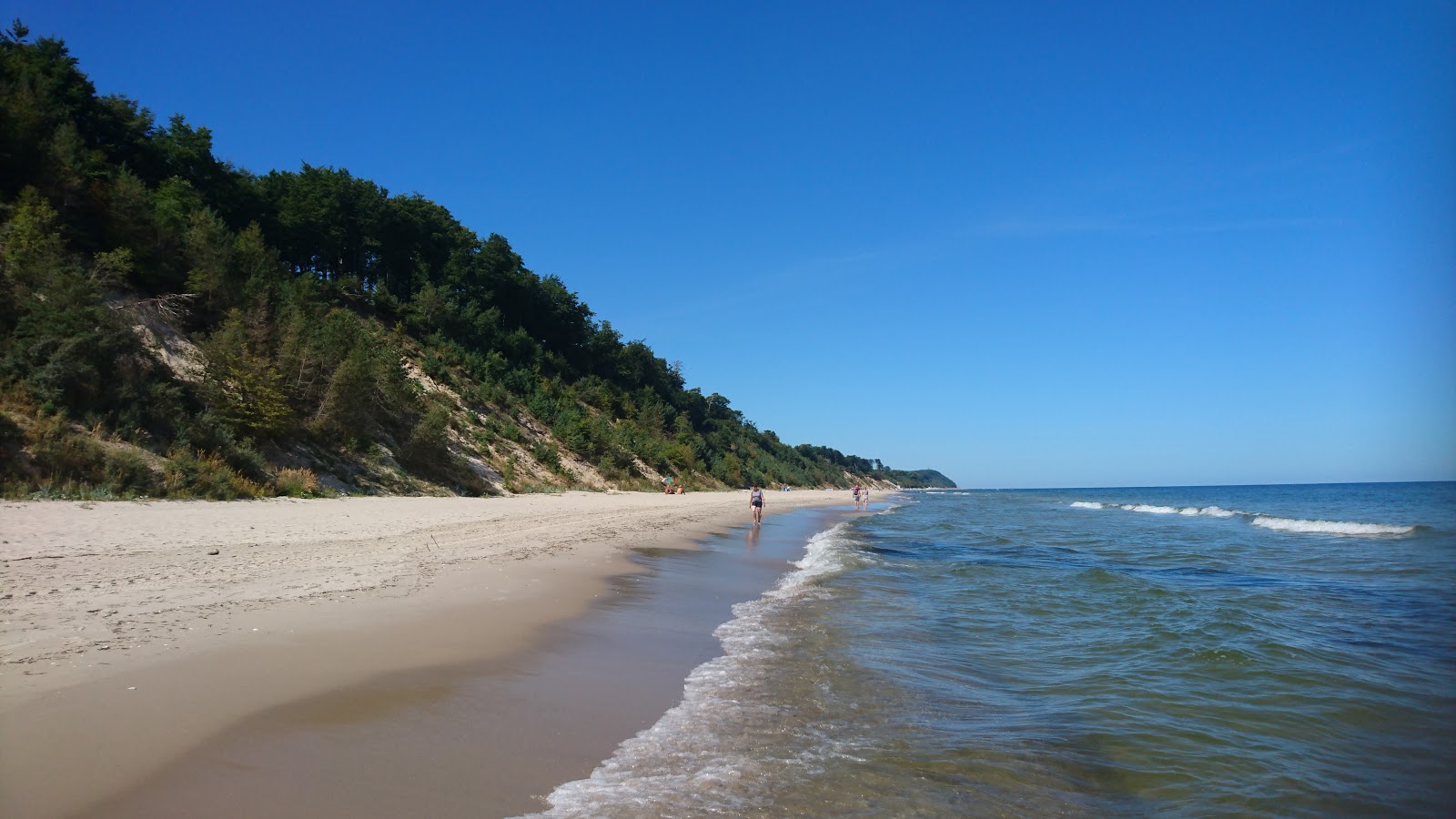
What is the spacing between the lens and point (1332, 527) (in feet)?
101

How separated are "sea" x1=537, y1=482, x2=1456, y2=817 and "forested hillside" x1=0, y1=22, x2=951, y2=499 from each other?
13.3 meters

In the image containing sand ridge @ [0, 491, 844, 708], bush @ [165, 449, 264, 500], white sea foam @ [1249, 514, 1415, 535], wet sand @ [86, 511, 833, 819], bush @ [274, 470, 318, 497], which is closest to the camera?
wet sand @ [86, 511, 833, 819]

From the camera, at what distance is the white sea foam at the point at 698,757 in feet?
11.9

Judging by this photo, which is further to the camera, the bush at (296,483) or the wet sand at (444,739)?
the bush at (296,483)

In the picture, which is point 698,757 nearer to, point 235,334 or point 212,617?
point 212,617

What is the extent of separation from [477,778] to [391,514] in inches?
524

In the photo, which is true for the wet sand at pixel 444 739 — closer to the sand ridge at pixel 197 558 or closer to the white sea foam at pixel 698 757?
the white sea foam at pixel 698 757

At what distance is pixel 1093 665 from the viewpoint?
748 cm

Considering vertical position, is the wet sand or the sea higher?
the wet sand

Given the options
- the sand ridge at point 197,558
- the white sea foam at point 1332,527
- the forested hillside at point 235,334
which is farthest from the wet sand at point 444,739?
the white sea foam at point 1332,527

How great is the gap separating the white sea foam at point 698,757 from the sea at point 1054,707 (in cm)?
2

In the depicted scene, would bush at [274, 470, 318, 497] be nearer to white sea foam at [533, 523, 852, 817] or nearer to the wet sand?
the wet sand

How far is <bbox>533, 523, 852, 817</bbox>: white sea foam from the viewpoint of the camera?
3637 millimetres

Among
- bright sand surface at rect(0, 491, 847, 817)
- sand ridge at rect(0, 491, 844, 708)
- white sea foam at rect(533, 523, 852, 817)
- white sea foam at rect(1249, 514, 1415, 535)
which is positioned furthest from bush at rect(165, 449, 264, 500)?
white sea foam at rect(1249, 514, 1415, 535)
